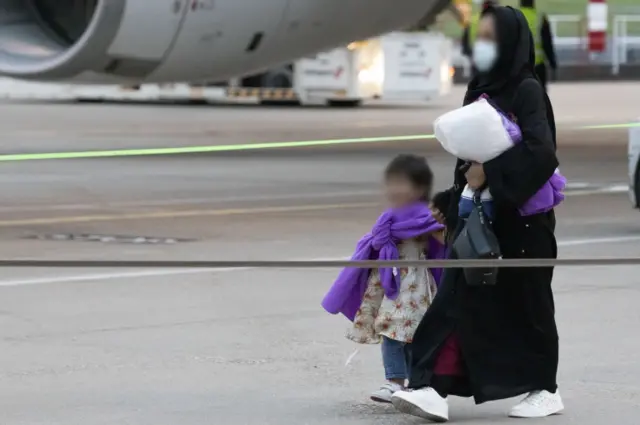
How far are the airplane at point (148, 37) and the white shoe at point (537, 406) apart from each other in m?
6.36

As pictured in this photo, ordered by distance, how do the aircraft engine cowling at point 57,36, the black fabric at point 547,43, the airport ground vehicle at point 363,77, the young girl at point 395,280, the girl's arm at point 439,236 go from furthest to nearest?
the airport ground vehicle at point 363,77
the black fabric at point 547,43
the aircraft engine cowling at point 57,36
the girl's arm at point 439,236
the young girl at point 395,280

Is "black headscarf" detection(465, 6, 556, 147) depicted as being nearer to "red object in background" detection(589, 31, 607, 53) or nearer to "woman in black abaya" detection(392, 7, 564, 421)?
"woman in black abaya" detection(392, 7, 564, 421)

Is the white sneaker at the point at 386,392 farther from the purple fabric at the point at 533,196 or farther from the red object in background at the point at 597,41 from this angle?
the red object in background at the point at 597,41

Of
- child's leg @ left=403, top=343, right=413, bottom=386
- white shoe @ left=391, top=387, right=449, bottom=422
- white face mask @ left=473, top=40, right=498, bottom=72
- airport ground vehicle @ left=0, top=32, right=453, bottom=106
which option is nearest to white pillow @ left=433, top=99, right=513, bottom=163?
white face mask @ left=473, top=40, right=498, bottom=72

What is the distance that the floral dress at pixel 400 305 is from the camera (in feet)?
19.6

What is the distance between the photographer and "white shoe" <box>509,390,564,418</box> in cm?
584

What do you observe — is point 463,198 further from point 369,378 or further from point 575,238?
point 575,238

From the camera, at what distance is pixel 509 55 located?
5.71m

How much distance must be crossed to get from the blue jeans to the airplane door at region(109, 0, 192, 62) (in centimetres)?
605

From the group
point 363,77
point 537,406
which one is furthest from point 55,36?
point 363,77

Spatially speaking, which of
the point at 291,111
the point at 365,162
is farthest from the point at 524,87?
the point at 291,111

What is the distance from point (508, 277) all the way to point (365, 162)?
11.2m

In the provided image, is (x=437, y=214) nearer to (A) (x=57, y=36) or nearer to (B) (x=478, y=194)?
(B) (x=478, y=194)

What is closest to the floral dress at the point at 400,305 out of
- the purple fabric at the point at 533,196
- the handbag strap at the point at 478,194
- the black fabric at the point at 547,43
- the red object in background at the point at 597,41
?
the handbag strap at the point at 478,194
